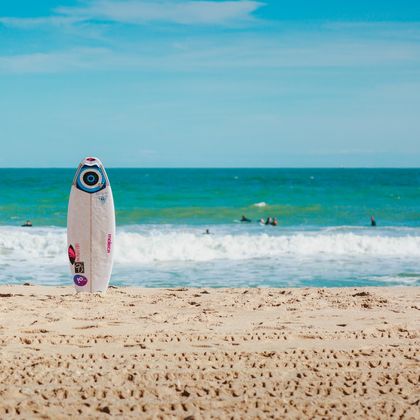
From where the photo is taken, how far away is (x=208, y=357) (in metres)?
5.55

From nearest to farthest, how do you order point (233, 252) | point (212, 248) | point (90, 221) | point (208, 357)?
point (208, 357) → point (90, 221) → point (233, 252) → point (212, 248)

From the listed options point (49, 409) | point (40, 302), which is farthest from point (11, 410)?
point (40, 302)

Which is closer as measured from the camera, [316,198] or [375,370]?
[375,370]

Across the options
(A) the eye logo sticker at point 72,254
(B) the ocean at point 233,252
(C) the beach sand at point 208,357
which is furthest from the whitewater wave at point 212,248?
(C) the beach sand at point 208,357

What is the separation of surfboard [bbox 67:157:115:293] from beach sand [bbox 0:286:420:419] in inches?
32.0

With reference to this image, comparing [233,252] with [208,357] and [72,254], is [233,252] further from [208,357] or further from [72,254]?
[208,357]

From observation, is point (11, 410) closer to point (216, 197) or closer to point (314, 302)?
point (314, 302)

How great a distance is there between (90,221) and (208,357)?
414 cm

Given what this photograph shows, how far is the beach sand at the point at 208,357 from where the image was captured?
449 cm

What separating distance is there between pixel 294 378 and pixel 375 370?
2.29 ft

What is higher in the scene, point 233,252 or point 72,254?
point 72,254

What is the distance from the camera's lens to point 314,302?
27.0 feet

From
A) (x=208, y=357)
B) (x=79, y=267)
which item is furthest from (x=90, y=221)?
(x=208, y=357)

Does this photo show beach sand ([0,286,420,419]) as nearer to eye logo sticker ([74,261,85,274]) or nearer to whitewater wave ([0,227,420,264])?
eye logo sticker ([74,261,85,274])
